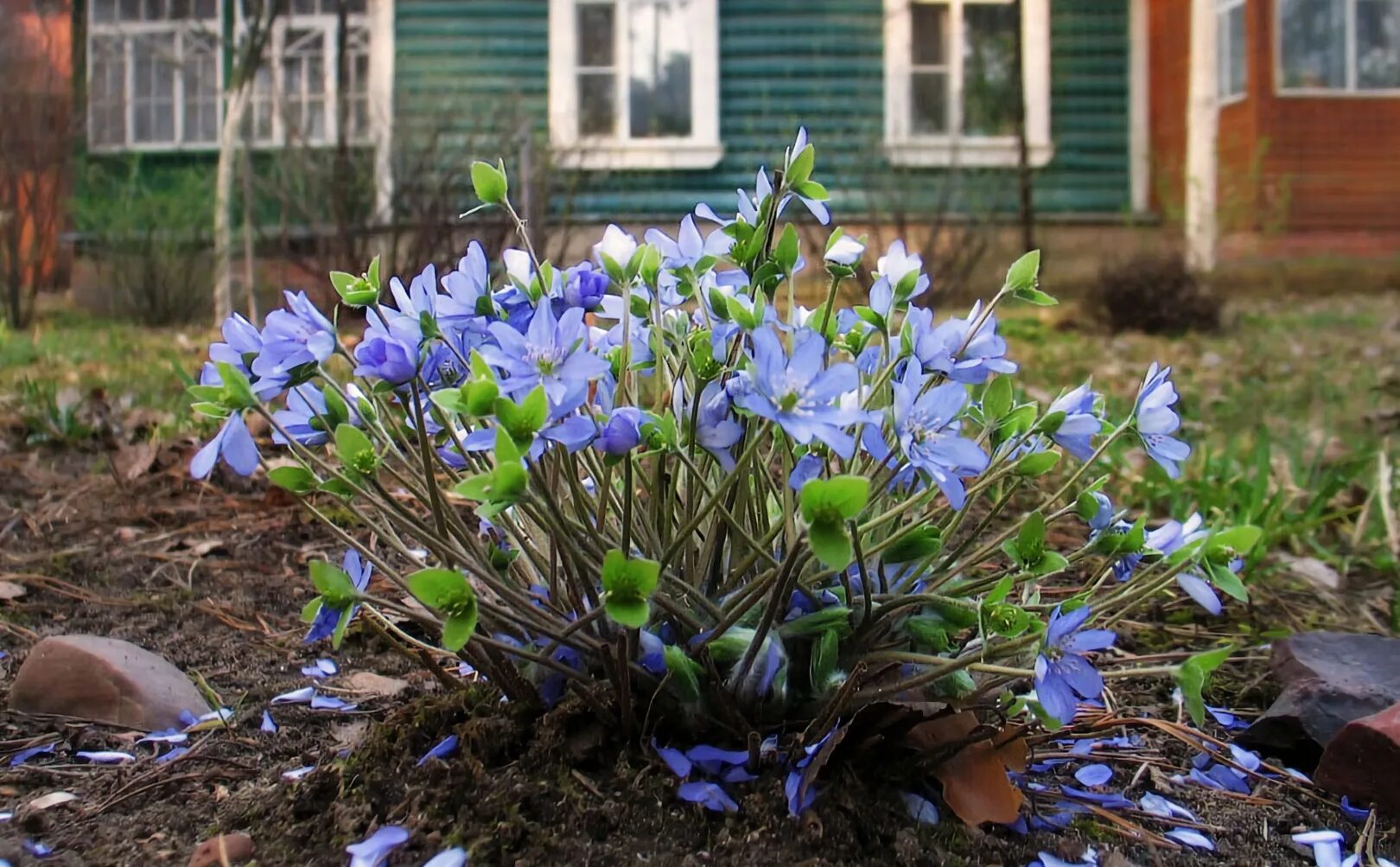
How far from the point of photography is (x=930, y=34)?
11.0 metres

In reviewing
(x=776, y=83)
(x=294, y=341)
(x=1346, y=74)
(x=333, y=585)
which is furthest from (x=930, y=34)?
(x=333, y=585)

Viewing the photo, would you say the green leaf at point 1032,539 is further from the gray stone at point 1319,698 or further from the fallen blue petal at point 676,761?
the gray stone at point 1319,698

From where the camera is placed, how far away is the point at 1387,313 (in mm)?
8703

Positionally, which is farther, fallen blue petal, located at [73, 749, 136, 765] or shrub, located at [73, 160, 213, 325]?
shrub, located at [73, 160, 213, 325]

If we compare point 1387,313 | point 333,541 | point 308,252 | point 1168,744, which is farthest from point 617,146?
point 1168,744

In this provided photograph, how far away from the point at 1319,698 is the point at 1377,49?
37.6 ft

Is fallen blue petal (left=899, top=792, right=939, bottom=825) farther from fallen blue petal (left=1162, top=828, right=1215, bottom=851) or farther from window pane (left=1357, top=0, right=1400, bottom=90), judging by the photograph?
window pane (left=1357, top=0, right=1400, bottom=90)

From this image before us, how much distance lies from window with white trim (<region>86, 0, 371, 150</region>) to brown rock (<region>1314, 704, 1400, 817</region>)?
1081cm

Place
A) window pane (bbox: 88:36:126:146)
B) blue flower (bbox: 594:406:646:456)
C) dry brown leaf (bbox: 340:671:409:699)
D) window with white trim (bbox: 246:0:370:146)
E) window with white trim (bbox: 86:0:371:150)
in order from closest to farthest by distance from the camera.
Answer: blue flower (bbox: 594:406:646:456)
dry brown leaf (bbox: 340:671:409:699)
window with white trim (bbox: 246:0:370:146)
window with white trim (bbox: 86:0:371:150)
window pane (bbox: 88:36:126:146)

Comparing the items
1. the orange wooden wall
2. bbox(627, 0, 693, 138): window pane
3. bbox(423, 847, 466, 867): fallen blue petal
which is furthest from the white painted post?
bbox(423, 847, 466, 867): fallen blue petal

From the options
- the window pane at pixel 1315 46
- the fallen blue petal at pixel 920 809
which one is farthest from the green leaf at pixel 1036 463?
the window pane at pixel 1315 46

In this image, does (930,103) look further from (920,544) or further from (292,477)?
(292,477)

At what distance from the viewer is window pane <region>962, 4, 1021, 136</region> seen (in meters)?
10.8

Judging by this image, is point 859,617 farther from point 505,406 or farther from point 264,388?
point 264,388
